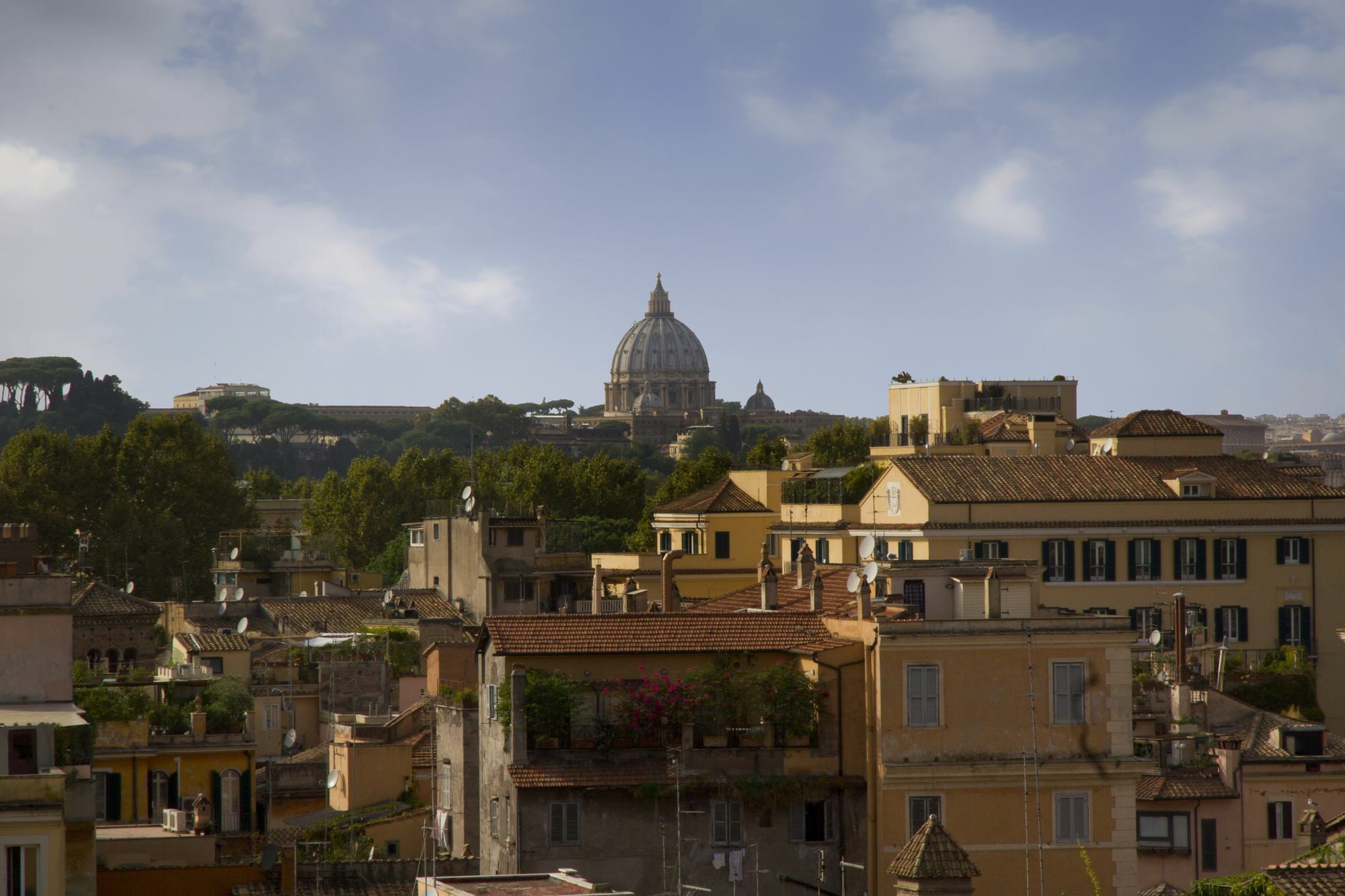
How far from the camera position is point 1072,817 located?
21.9 meters

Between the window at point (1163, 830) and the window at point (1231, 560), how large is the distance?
16.7 m

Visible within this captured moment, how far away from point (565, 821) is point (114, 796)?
205 inches

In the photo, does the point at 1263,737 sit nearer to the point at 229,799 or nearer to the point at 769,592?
the point at 769,592

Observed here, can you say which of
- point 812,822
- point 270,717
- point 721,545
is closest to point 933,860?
point 812,822

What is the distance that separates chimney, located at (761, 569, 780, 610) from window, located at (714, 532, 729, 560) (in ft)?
73.9

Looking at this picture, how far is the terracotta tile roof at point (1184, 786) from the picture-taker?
24.9m

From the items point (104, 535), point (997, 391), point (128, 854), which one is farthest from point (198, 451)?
point (128, 854)

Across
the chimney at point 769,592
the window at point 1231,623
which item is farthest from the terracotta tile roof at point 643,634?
the window at point 1231,623

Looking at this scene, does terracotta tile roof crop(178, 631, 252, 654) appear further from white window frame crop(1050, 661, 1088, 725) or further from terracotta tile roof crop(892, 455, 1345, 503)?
white window frame crop(1050, 661, 1088, 725)

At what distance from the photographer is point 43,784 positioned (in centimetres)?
1634

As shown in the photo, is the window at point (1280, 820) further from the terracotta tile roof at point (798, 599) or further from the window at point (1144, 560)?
the window at point (1144, 560)

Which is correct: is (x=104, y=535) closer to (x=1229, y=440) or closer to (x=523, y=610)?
(x=523, y=610)

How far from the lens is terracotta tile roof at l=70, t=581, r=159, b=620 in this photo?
139 feet

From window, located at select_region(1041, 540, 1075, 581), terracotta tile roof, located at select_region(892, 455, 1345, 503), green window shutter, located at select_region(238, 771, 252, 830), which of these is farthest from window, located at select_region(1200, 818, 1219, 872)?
terracotta tile roof, located at select_region(892, 455, 1345, 503)
